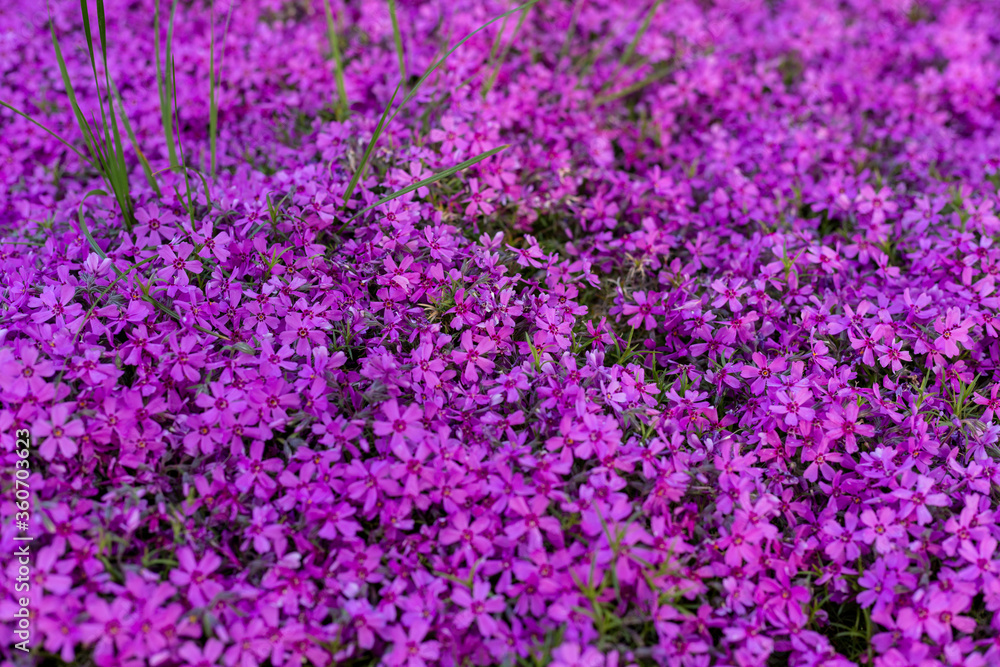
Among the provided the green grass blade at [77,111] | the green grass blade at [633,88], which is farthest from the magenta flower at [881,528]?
the green grass blade at [77,111]

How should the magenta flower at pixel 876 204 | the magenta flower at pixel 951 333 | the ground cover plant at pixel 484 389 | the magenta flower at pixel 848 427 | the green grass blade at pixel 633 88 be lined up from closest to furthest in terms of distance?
the ground cover plant at pixel 484 389 → the magenta flower at pixel 848 427 → the magenta flower at pixel 951 333 → the magenta flower at pixel 876 204 → the green grass blade at pixel 633 88

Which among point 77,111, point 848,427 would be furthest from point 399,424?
point 77,111

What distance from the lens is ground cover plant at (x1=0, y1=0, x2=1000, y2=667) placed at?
2531mm

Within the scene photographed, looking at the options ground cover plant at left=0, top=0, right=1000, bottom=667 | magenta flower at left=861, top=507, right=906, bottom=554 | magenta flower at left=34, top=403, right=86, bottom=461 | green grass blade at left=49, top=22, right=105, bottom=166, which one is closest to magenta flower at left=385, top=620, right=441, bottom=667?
ground cover plant at left=0, top=0, right=1000, bottom=667

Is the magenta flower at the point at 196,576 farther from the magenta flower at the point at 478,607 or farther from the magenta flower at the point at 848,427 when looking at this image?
the magenta flower at the point at 848,427

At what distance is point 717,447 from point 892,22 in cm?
551

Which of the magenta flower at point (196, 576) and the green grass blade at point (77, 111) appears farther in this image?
the green grass blade at point (77, 111)

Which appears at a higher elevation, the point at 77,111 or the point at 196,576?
the point at 77,111

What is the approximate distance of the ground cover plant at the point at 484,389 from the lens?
8.30 feet

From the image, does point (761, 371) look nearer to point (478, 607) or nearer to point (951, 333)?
point (951, 333)

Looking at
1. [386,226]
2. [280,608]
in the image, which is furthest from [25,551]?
[386,226]

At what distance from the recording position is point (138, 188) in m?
4.06

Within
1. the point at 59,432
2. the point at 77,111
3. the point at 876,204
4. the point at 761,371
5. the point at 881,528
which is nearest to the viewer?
the point at 59,432

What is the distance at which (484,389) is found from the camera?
Answer: 310 cm
